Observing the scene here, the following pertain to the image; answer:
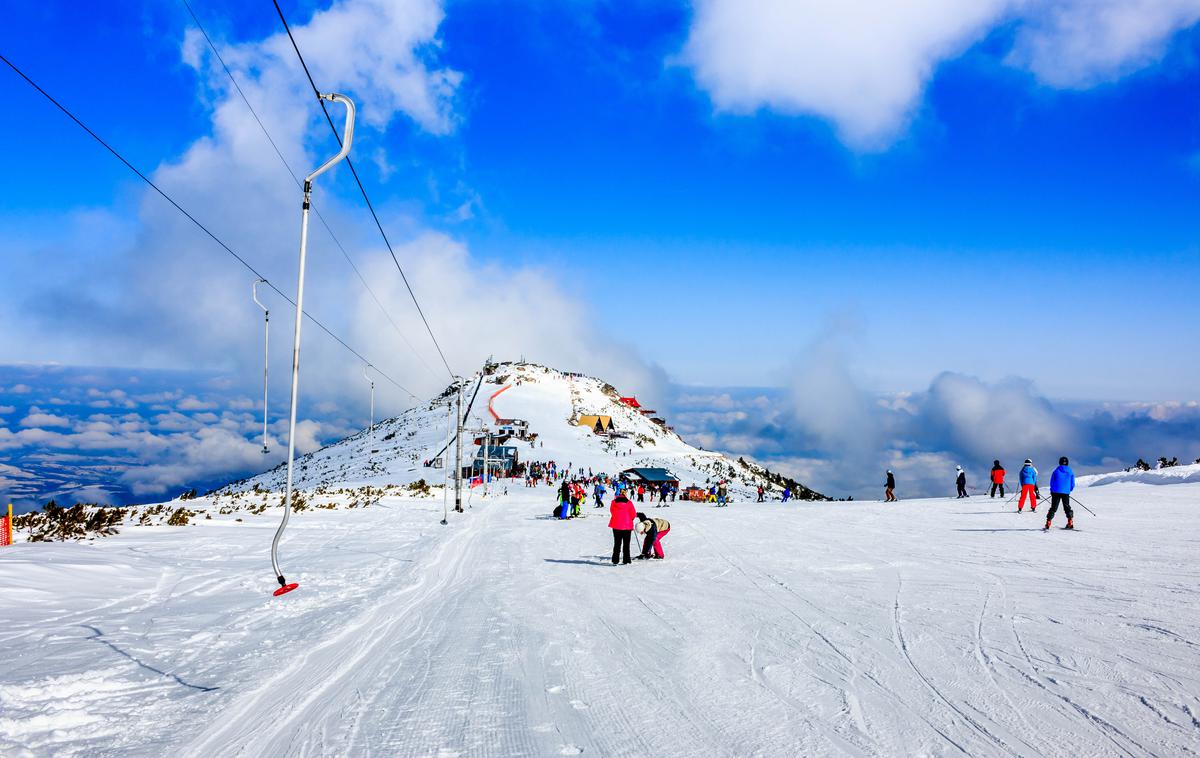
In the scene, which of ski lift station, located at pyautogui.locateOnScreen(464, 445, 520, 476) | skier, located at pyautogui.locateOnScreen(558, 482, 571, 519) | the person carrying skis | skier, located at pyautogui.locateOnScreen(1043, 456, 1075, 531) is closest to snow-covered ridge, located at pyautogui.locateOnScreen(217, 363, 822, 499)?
ski lift station, located at pyautogui.locateOnScreen(464, 445, 520, 476)

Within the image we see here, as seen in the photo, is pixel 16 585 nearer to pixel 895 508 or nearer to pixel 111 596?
pixel 111 596

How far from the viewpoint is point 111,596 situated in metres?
11.7

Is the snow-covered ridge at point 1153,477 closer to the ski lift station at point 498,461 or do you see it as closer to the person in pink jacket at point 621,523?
the person in pink jacket at point 621,523

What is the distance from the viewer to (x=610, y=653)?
840 cm

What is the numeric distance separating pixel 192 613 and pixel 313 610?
74.0 inches

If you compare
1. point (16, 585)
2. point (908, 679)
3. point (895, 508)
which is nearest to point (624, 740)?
point (908, 679)

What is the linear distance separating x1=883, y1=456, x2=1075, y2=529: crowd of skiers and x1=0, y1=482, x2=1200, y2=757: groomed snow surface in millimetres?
1929

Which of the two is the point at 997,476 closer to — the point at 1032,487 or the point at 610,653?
the point at 1032,487

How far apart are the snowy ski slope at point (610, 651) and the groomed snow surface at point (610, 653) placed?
4cm

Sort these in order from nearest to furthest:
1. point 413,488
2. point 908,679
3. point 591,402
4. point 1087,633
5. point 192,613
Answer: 1. point 908,679
2. point 1087,633
3. point 192,613
4. point 413,488
5. point 591,402

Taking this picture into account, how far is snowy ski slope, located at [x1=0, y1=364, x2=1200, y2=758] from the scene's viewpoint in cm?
578

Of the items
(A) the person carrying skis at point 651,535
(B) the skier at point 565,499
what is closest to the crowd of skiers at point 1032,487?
(A) the person carrying skis at point 651,535

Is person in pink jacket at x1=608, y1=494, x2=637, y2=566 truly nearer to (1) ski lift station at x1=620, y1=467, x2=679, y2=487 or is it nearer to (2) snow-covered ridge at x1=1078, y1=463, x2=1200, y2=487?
(2) snow-covered ridge at x1=1078, y1=463, x2=1200, y2=487

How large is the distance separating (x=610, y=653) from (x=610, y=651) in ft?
0.28
